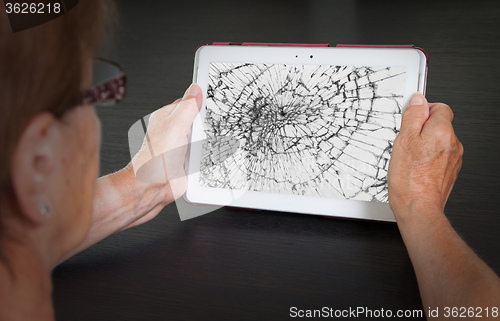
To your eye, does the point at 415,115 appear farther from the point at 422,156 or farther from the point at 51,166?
the point at 51,166

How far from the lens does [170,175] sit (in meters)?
0.81

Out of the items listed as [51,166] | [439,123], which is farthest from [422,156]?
[51,166]

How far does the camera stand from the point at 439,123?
2.19 feet

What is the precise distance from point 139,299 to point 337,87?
428 mm

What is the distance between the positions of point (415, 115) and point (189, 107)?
36 centimetres

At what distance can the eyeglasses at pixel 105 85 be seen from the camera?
34cm

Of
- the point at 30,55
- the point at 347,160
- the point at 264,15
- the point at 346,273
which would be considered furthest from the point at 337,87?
the point at 30,55

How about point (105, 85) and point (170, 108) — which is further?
point (170, 108)

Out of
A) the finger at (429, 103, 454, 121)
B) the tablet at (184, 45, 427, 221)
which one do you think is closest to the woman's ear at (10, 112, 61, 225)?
the tablet at (184, 45, 427, 221)

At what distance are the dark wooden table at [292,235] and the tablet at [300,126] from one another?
0.04 meters

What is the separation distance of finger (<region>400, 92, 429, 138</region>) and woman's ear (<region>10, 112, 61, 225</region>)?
508 millimetres

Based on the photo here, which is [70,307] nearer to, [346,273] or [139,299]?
[139,299]

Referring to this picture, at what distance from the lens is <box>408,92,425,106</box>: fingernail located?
0.67m

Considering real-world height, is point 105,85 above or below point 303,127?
above
